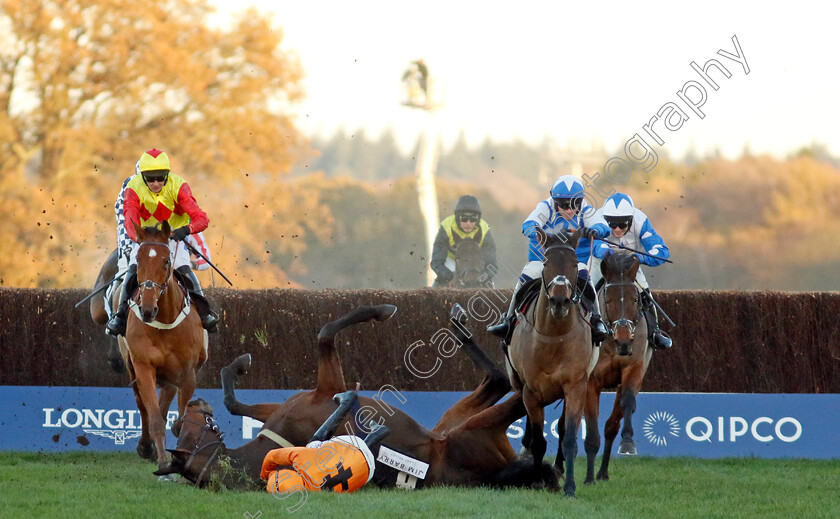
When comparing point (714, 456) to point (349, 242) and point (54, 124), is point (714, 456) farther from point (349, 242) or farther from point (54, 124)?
point (54, 124)

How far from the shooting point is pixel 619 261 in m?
7.22

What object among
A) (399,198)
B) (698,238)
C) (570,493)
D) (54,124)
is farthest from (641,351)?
(54,124)

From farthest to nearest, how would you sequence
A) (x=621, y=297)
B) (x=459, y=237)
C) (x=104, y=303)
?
(x=459, y=237) < (x=104, y=303) < (x=621, y=297)

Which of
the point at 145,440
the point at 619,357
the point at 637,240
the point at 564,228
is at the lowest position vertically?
the point at 145,440

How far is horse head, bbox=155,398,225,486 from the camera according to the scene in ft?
18.8

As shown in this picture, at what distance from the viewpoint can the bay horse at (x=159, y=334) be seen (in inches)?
262

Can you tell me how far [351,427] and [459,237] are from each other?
6174 mm

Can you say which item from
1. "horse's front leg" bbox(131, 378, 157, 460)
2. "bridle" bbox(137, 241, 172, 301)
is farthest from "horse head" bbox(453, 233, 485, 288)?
"bridle" bbox(137, 241, 172, 301)

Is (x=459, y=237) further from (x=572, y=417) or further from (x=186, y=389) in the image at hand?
(x=572, y=417)

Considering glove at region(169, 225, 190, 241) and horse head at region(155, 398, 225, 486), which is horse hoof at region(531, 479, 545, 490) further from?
glove at region(169, 225, 190, 241)

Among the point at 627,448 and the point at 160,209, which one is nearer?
the point at 627,448

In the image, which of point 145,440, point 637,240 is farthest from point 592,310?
point 145,440

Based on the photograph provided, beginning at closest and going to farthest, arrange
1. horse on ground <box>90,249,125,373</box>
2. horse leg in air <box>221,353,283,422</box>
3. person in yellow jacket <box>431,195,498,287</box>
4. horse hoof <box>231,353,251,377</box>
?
horse leg in air <box>221,353,283,422</box> → horse hoof <box>231,353,251,377</box> → horse on ground <box>90,249,125,373</box> → person in yellow jacket <box>431,195,498,287</box>

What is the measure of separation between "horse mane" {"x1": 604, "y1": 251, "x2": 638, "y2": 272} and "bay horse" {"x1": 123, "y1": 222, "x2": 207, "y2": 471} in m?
3.05
